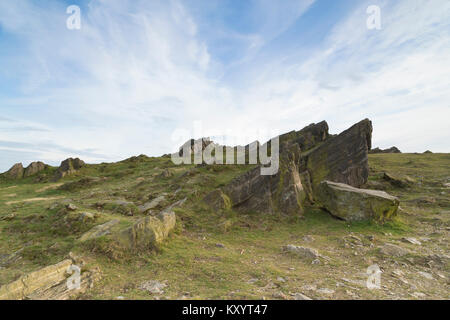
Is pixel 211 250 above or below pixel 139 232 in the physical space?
below

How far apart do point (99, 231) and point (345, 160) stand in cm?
1681


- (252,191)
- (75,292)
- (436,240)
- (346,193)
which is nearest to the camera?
(75,292)

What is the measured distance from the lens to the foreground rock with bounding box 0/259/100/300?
5.93 m

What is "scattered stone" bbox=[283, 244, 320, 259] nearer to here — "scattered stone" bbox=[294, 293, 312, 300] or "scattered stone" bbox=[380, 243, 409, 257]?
"scattered stone" bbox=[380, 243, 409, 257]

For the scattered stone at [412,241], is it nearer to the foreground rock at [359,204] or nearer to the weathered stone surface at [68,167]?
the foreground rock at [359,204]

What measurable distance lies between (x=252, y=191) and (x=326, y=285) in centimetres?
925

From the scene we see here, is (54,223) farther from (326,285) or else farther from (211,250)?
(326,285)

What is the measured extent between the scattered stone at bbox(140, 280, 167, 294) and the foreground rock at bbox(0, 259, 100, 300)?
152 centimetres

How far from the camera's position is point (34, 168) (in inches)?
1364

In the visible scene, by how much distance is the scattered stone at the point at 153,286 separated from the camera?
6.50m

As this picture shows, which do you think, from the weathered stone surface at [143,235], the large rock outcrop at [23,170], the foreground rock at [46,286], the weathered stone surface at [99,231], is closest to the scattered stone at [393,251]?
the weathered stone surface at [143,235]

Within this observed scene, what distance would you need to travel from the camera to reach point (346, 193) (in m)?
14.0

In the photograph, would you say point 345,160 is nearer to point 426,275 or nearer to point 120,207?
point 426,275
